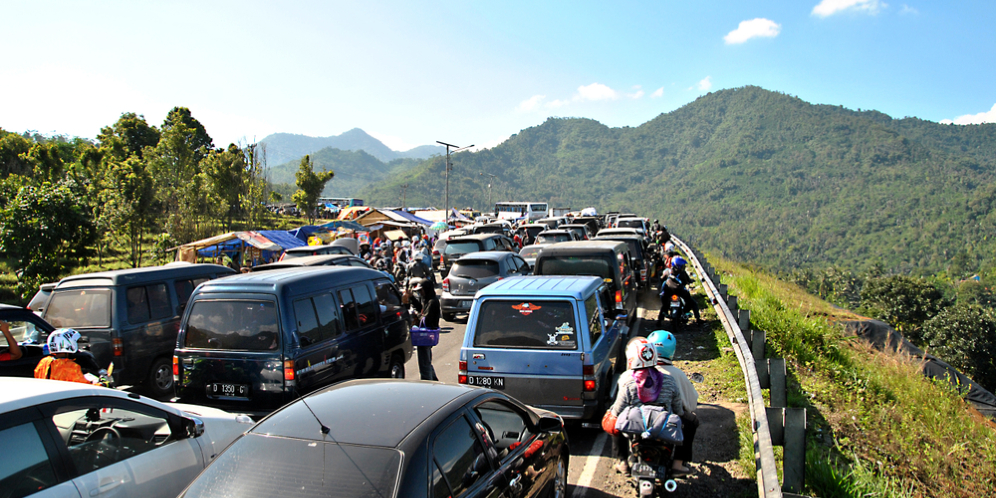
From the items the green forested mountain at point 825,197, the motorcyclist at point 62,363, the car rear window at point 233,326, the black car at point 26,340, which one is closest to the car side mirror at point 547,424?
the car rear window at point 233,326

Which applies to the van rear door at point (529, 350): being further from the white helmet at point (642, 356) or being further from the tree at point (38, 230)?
the tree at point (38, 230)

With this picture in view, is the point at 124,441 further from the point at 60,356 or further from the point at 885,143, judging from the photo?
the point at 885,143

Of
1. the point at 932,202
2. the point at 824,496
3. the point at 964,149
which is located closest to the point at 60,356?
the point at 824,496

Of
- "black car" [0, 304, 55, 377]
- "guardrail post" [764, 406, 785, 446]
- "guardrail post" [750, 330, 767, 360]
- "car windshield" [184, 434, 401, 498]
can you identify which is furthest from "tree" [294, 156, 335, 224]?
"guardrail post" [764, 406, 785, 446]

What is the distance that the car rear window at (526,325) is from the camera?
614 centimetres

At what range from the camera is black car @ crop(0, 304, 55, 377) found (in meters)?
7.01

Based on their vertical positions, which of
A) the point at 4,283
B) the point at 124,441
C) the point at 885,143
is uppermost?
the point at 885,143

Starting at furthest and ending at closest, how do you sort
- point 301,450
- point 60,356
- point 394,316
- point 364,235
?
point 364,235, point 394,316, point 60,356, point 301,450

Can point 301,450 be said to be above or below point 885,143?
below

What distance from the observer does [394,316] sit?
28.8ft

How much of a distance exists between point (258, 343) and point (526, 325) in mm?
2992

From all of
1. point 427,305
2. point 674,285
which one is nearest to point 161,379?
point 427,305

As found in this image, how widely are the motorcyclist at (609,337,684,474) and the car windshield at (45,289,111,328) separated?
291 inches

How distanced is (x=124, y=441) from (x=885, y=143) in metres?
204
